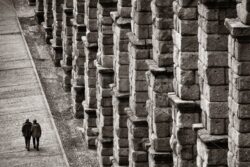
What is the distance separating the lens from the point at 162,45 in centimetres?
3484

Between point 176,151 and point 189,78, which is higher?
point 189,78

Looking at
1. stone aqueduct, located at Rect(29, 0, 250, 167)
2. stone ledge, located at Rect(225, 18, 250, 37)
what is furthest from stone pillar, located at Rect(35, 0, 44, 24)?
stone ledge, located at Rect(225, 18, 250, 37)

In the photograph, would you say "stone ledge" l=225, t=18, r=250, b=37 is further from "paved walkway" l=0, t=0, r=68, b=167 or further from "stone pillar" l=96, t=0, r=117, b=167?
"paved walkway" l=0, t=0, r=68, b=167

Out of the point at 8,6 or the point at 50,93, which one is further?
the point at 8,6

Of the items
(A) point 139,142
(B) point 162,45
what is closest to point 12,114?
(A) point 139,142

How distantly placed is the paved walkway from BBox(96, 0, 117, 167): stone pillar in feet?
5.25

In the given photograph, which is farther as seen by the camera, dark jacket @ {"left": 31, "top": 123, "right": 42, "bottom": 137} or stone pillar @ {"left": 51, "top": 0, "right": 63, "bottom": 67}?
stone pillar @ {"left": 51, "top": 0, "right": 63, "bottom": 67}

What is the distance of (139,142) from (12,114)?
14.9m

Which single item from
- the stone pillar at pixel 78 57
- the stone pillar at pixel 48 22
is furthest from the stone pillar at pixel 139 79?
the stone pillar at pixel 48 22

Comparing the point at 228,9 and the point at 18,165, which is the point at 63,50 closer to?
the point at 18,165

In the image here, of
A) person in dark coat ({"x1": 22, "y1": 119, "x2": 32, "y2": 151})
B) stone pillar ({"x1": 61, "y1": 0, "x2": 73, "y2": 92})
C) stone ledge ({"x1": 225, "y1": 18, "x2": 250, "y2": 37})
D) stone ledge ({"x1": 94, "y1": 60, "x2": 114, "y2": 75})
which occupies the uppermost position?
stone ledge ({"x1": 225, "y1": 18, "x2": 250, "y2": 37})

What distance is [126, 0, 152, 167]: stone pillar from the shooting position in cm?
3719

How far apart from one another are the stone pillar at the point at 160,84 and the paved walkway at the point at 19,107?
9176mm

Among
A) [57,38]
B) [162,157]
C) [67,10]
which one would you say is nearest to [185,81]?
[162,157]
